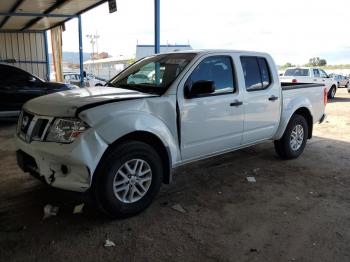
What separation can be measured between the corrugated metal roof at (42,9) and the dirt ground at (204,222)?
7308mm

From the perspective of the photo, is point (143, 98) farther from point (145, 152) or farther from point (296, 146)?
point (296, 146)

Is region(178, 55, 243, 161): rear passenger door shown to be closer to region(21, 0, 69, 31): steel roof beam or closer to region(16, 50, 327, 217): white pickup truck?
region(16, 50, 327, 217): white pickup truck

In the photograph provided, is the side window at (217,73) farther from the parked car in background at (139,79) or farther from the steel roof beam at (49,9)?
the steel roof beam at (49,9)

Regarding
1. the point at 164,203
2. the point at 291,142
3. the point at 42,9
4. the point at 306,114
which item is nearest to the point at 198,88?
the point at 164,203

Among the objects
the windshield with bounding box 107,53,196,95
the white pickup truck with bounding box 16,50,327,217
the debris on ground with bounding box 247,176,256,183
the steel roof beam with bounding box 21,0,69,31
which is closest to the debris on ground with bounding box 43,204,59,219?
the white pickup truck with bounding box 16,50,327,217

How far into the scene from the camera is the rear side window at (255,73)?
16.8ft

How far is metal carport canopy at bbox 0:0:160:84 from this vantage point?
10852 mm

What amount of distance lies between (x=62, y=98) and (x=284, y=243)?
9.05 ft

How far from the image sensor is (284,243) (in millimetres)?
3357

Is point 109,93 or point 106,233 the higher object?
point 109,93

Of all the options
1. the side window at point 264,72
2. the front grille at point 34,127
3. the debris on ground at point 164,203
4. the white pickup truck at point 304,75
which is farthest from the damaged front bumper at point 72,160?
the white pickup truck at point 304,75

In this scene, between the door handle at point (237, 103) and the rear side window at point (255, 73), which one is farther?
the rear side window at point (255, 73)

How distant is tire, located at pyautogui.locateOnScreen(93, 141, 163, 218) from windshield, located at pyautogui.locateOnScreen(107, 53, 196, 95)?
2.69 ft

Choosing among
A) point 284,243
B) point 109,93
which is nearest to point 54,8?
point 109,93
